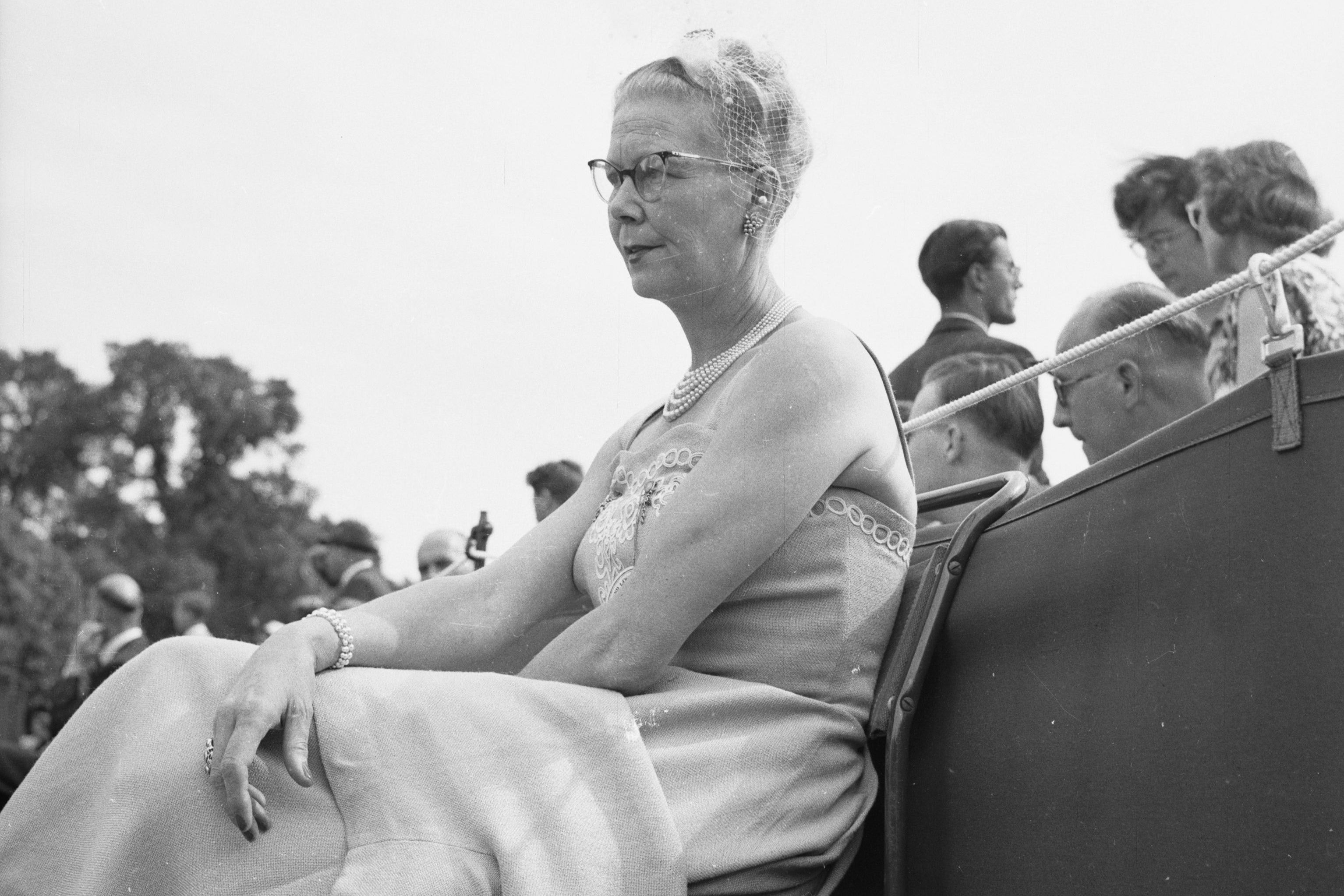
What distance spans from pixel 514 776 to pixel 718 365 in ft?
2.64

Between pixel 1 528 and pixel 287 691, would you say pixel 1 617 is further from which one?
pixel 287 691

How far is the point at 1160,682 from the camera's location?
59.7 inches

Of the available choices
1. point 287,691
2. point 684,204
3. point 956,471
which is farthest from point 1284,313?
point 956,471

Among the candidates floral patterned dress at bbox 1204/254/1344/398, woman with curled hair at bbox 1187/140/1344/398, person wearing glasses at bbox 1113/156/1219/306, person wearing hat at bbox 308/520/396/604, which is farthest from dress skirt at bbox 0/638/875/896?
person wearing hat at bbox 308/520/396/604

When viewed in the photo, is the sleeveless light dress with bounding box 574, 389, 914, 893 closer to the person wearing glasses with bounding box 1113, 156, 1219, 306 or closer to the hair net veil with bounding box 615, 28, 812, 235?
the hair net veil with bounding box 615, 28, 812, 235

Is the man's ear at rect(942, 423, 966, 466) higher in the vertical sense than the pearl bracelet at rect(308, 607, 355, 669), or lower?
lower

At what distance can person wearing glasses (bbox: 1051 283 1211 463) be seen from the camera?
118 inches

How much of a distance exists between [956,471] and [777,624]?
67.1 inches

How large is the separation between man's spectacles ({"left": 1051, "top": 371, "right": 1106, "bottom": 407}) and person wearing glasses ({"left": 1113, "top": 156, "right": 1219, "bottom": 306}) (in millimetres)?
497

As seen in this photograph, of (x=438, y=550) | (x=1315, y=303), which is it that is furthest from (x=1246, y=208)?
(x=438, y=550)

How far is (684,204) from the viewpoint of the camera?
2.19 m

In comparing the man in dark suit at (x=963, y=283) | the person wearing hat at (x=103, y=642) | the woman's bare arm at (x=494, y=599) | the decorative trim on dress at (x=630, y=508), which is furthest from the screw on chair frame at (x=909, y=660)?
the person wearing hat at (x=103, y=642)

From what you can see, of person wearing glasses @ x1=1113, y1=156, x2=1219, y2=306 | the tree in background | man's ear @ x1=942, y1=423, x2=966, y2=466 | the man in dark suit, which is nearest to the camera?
person wearing glasses @ x1=1113, y1=156, x2=1219, y2=306

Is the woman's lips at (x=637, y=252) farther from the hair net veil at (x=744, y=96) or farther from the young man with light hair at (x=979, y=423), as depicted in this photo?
the young man with light hair at (x=979, y=423)
